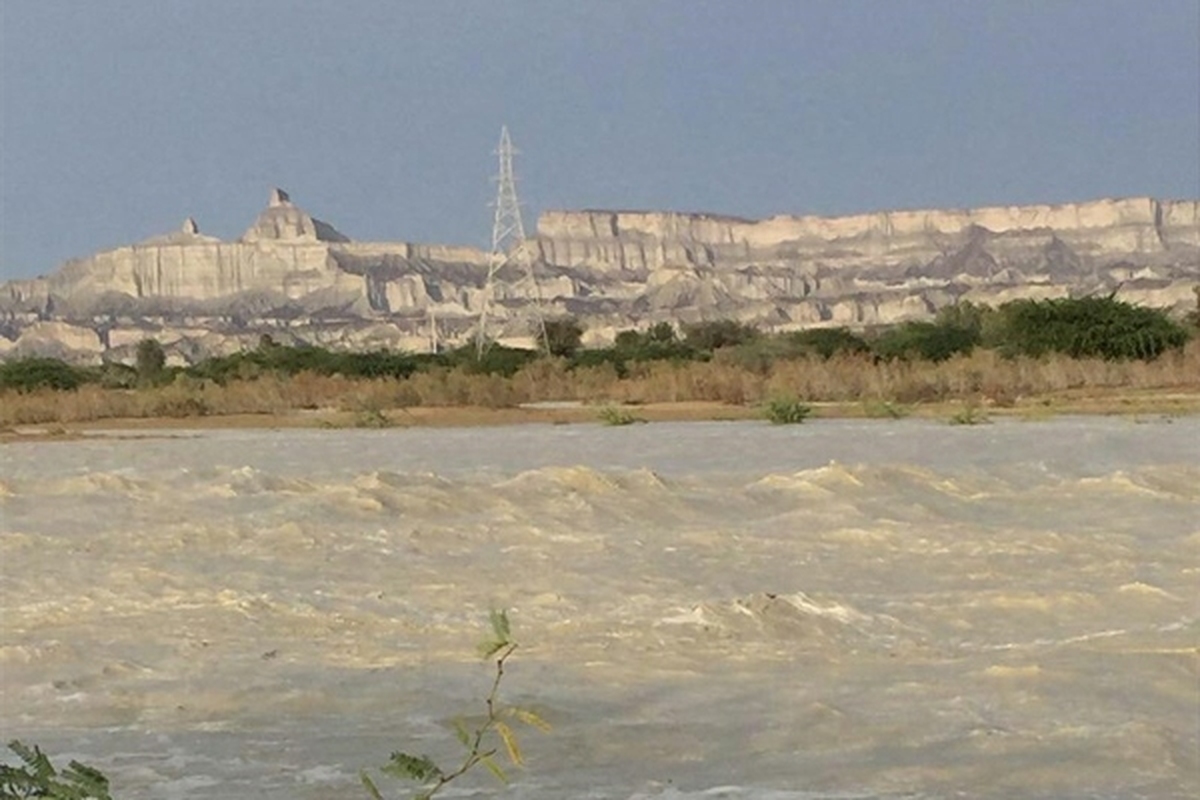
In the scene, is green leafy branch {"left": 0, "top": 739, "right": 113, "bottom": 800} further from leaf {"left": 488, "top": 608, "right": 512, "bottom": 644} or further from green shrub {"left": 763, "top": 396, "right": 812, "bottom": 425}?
green shrub {"left": 763, "top": 396, "right": 812, "bottom": 425}

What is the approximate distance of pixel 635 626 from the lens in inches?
334

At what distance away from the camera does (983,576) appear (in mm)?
9883

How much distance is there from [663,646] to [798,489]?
18.6 feet

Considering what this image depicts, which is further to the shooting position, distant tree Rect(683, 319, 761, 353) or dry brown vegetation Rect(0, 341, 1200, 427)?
distant tree Rect(683, 319, 761, 353)

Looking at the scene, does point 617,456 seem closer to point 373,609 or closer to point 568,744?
point 373,609

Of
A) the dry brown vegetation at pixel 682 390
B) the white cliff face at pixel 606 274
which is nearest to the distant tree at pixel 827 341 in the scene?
the dry brown vegetation at pixel 682 390


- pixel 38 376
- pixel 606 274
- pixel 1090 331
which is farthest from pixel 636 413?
pixel 606 274

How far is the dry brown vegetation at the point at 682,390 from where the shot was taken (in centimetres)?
2919

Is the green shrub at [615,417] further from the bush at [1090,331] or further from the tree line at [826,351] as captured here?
the bush at [1090,331]

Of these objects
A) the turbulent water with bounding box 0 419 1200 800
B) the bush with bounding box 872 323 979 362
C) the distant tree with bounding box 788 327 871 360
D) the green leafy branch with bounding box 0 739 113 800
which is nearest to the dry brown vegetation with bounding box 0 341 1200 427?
the bush with bounding box 872 323 979 362

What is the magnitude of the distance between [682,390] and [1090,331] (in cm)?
1281

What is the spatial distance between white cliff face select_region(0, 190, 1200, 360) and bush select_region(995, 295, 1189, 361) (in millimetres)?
65308

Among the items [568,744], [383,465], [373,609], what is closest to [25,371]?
[383,465]

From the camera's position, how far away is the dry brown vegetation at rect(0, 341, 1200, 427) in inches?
1149
